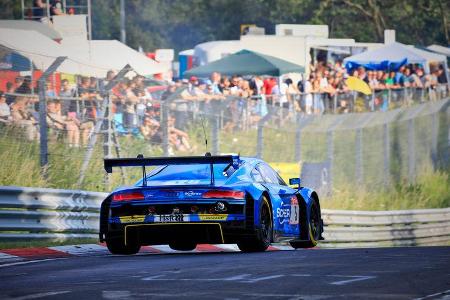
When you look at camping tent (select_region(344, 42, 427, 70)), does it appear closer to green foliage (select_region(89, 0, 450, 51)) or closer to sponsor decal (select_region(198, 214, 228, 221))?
green foliage (select_region(89, 0, 450, 51))

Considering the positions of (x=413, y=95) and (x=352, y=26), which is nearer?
(x=413, y=95)

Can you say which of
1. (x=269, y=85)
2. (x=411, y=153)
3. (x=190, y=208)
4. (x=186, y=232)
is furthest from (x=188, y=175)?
(x=269, y=85)

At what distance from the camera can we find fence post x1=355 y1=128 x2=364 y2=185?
27203 mm

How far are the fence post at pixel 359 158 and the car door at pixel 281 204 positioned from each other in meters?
11.0

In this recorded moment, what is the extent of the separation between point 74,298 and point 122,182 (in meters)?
12.0

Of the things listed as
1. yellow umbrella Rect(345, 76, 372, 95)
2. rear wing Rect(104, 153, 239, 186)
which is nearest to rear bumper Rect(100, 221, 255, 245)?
rear wing Rect(104, 153, 239, 186)

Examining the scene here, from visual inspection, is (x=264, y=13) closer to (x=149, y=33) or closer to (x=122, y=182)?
(x=149, y=33)

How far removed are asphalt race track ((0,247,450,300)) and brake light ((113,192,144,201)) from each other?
69 centimetres

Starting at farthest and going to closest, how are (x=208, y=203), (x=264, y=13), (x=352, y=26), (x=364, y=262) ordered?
1. (x=264, y=13)
2. (x=352, y=26)
3. (x=208, y=203)
4. (x=364, y=262)

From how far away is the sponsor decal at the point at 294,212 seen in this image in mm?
16094

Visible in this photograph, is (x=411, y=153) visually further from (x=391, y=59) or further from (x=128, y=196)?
(x=128, y=196)

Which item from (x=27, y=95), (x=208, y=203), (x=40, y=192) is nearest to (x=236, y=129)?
(x=27, y=95)

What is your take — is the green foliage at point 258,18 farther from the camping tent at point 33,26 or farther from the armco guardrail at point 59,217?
the armco guardrail at point 59,217

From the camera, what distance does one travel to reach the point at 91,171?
20453 millimetres
